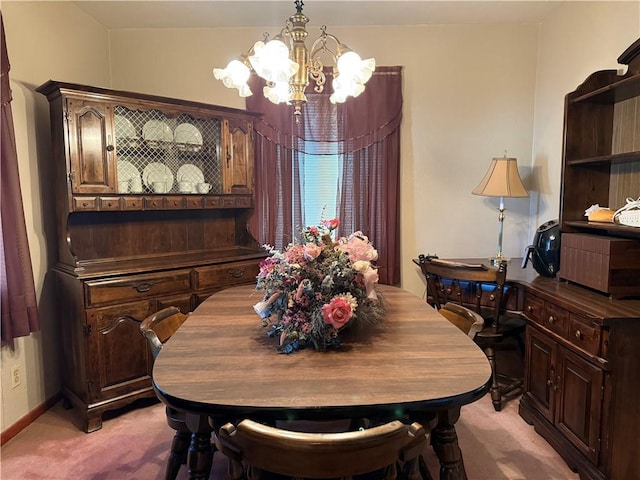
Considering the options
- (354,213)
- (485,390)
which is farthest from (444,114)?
(485,390)

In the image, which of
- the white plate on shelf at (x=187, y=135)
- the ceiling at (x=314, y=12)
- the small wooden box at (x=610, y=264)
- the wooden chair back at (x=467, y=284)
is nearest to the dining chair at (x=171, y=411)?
the white plate on shelf at (x=187, y=135)

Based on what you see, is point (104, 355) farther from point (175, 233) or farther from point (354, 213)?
point (354, 213)

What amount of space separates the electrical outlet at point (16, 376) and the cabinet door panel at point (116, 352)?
0.40m

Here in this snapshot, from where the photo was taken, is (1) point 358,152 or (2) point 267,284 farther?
(1) point 358,152

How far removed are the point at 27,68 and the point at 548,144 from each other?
350 cm

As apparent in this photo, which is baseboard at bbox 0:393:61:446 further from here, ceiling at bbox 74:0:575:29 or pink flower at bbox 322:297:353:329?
ceiling at bbox 74:0:575:29

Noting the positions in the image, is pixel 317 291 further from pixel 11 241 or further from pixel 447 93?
pixel 447 93

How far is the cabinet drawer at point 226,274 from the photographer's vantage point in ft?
9.52

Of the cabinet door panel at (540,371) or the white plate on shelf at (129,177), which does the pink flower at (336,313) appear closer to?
the cabinet door panel at (540,371)

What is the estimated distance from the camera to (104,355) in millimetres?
2541

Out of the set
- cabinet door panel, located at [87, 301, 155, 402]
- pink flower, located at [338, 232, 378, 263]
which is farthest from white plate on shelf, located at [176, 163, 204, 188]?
pink flower, located at [338, 232, 378, 263]

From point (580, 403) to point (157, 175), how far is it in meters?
2.78

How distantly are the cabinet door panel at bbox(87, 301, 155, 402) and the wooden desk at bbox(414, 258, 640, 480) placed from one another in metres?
2.29

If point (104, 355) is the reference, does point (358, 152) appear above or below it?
above
